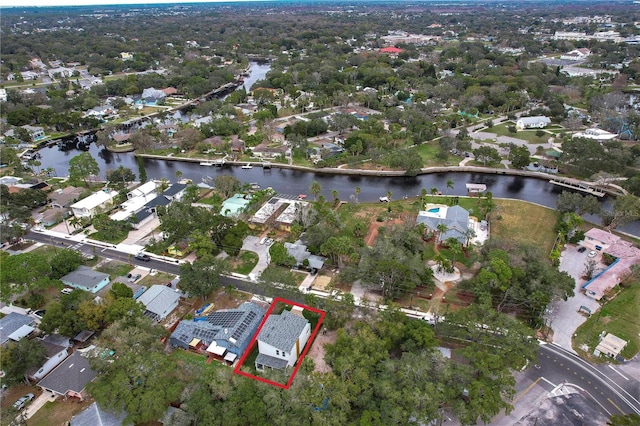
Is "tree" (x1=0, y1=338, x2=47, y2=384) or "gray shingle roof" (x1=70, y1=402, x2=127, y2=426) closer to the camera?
"gray shingle roof" (x1=70, y1=402, x2=127, y2=426)

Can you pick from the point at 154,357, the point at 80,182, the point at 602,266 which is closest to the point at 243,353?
the point at 154,357

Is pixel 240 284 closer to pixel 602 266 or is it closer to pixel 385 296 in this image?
pixel 385 296

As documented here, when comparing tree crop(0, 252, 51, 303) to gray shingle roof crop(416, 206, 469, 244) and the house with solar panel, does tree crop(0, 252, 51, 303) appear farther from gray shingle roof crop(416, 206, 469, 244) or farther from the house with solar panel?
gray shingle roof crop(416, 206, 469, 244)

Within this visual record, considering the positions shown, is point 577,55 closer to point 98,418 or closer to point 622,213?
point 622,213

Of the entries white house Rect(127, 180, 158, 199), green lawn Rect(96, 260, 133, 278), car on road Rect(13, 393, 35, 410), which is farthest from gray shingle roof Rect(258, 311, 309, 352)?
white house Rect(127, 180, 158, 199)

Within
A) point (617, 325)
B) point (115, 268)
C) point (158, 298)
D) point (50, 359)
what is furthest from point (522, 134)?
point (50, 359)
